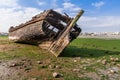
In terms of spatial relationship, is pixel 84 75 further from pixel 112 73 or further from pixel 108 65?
pixel 108 65

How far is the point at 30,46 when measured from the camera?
17.9 metres

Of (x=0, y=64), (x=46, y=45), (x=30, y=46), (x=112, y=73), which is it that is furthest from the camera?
(x=30, y=46)

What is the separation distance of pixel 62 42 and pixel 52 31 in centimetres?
179

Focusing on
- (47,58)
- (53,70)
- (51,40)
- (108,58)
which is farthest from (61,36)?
(53,70)

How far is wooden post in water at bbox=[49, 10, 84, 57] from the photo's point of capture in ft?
48.6

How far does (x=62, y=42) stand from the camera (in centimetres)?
1502

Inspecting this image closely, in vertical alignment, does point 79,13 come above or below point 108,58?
above

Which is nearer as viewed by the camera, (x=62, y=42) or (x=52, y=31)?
(x=62, y=42)

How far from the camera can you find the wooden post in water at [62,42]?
583 inches

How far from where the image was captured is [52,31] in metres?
16.6

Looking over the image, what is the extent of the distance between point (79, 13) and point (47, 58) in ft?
13.2

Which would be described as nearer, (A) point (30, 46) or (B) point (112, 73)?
(B) point (112, 73)

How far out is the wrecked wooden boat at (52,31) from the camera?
1517 cm

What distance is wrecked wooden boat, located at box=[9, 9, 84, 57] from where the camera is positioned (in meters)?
15.2
